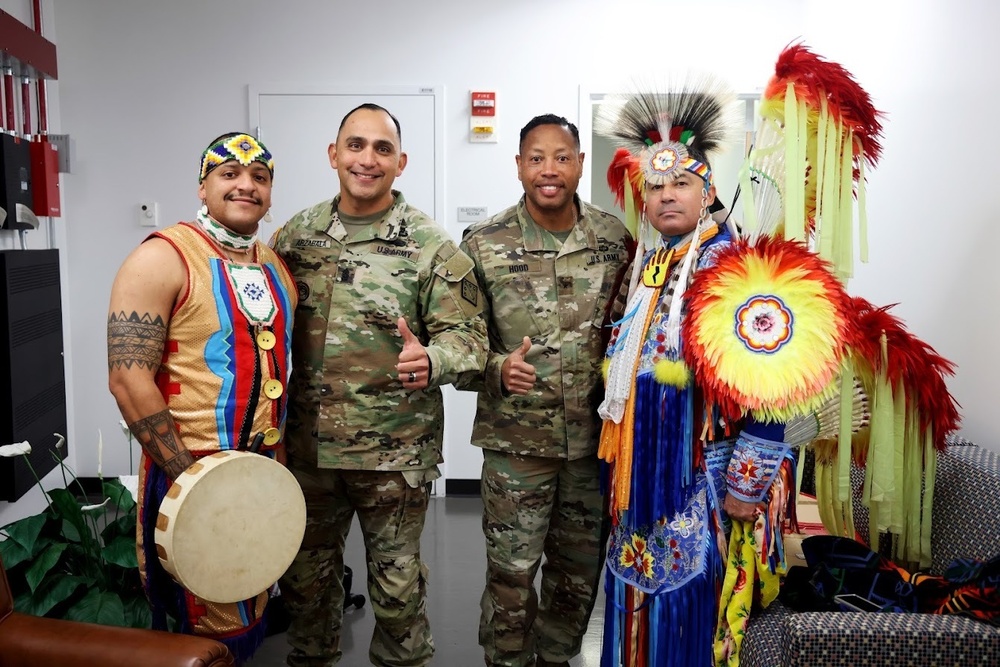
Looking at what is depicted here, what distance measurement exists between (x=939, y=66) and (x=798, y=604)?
75.7 inches

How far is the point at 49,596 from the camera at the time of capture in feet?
7.67

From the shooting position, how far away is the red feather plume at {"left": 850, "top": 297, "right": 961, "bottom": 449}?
2006 millimetres

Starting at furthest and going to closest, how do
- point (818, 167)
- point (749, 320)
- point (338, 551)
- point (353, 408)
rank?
point (338, 551)
point (353, 408)
point (818, 167)
point (749, 320)

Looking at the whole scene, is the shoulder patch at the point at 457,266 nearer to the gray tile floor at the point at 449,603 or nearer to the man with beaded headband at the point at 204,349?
the man with beaded headband at the point at 204,349

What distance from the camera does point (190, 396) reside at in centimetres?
182

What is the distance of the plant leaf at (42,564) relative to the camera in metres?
2.30

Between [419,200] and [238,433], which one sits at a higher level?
[419,200]

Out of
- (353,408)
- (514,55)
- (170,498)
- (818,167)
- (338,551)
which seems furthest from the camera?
(514,55)

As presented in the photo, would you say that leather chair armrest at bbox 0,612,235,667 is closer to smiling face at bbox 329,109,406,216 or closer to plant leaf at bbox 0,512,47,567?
plant leaf at bbox 0,512,47,567

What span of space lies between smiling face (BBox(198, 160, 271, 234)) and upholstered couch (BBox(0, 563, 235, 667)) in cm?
95

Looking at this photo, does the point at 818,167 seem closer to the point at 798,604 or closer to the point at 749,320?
the point at 749,320

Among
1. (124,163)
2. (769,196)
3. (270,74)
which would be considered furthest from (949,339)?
(124,163)

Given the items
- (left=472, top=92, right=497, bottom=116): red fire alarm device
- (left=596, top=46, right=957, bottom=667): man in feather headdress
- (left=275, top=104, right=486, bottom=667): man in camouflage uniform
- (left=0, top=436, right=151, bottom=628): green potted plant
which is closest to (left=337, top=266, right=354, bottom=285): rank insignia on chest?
(left=275, top=104, right=486, bottom=667): man in camouflage uniform

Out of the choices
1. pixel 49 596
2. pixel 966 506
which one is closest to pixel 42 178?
pixel 49 596
